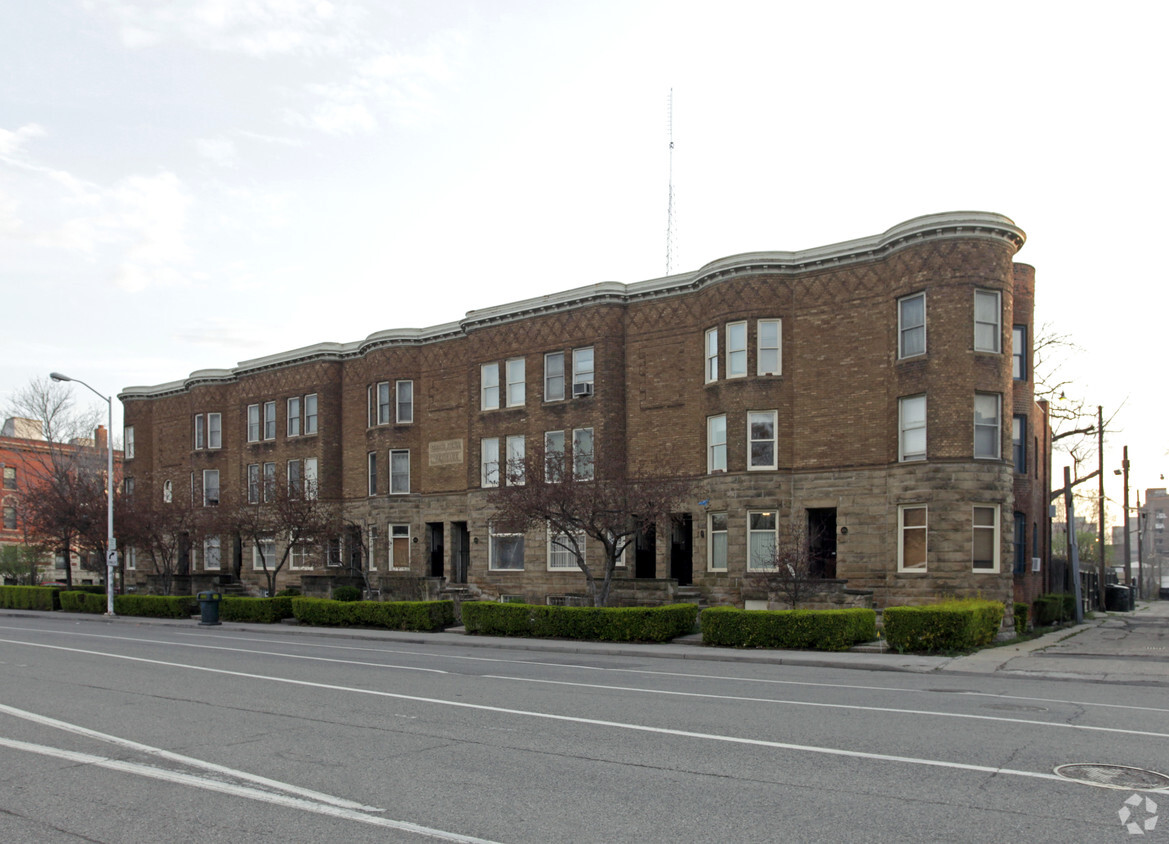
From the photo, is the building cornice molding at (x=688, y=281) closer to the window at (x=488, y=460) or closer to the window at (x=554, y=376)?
the window at (x=554, y=376)

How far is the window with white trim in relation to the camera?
28319 mm

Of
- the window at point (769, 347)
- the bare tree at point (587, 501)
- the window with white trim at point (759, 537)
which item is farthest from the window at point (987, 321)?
the bare tree at point (587, 501)

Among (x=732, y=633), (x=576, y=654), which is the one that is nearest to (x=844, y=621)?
(x=732, y=633)

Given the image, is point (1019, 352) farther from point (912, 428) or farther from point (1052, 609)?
point (1052, 609)

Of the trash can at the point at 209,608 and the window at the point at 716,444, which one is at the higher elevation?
the window at the point at 716,444

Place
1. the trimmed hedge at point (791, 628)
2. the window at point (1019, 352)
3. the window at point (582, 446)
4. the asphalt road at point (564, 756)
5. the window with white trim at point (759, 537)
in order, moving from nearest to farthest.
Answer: the asphalt road at point (564, 756)
the trimmed hedge at point (791, 628)
the window with white trim at point (759, 537)
the window at point (1019, 352)
the window at point (582, 446)

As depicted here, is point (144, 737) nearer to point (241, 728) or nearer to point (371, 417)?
point (241, 728)

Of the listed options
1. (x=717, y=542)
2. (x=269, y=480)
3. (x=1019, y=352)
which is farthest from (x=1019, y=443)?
(x=269, y=480)

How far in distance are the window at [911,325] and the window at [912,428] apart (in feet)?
4.15

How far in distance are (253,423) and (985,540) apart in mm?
33408

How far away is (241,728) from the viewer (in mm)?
10828

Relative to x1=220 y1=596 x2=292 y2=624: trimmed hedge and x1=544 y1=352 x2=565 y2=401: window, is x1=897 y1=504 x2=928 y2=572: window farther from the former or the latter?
x1=220 y1=596 x2=292 y2=624: trimmed hedge

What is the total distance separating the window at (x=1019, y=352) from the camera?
29000 mm

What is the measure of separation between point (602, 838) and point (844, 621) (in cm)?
1593
